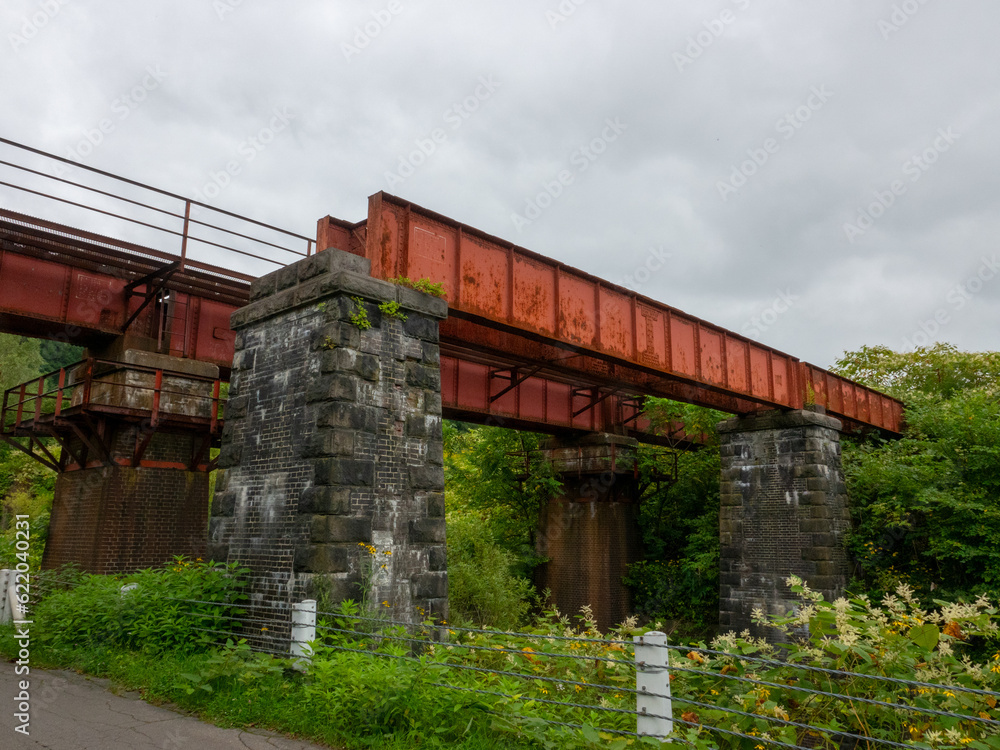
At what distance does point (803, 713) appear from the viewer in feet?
17.5

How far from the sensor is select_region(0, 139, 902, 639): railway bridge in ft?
31.0

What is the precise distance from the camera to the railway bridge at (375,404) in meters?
9.46

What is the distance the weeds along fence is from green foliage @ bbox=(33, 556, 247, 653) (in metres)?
1.30

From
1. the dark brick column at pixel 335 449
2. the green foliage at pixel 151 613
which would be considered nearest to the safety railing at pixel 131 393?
the dark brick column at pixel 335 449

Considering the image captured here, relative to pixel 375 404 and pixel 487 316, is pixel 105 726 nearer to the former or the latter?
pixel 375 404

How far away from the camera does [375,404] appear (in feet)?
31.6

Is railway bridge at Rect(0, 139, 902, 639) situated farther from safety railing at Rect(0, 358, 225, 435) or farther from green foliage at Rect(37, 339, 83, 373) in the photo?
green foliage at Rect(37, 339, 83, 373)

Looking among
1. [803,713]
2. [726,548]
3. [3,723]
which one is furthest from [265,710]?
[726,548]

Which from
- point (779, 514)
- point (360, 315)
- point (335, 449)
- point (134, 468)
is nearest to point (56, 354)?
point (134, 468)

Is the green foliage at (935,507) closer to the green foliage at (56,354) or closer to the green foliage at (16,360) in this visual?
the green foliage at (16,360)

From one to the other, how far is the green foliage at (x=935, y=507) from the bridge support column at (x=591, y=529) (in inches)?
267

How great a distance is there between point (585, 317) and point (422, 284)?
466 centimetres

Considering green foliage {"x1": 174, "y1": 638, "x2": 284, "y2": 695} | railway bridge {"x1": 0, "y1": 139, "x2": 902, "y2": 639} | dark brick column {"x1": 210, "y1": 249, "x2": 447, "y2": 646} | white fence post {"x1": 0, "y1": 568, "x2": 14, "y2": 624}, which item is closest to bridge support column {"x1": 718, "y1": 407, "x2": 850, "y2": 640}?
railway bridge {"x1": 0, "y1": 139, "x2": 902, "y2": 639}

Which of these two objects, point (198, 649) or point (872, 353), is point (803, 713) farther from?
point (872, 353)
